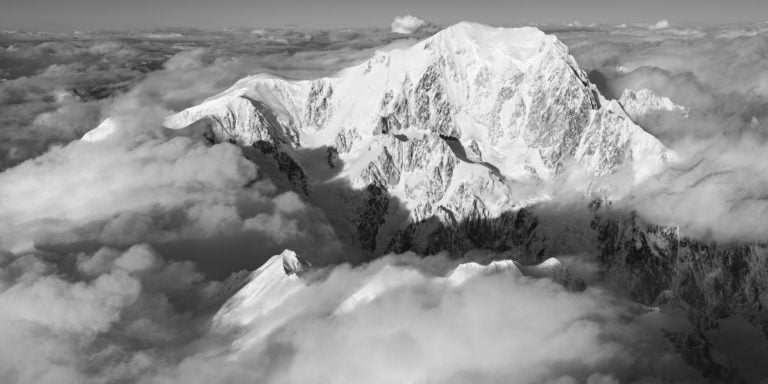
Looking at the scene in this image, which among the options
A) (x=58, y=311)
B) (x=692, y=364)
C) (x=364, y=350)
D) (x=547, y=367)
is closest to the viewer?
(x=547, y=367)

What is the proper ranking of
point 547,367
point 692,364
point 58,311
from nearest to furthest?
point 547,367 → point 692,364 → point 58,311

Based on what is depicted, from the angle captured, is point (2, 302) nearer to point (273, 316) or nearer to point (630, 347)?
point (273, 316)

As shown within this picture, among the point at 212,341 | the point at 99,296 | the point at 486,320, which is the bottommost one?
the point at 212,341

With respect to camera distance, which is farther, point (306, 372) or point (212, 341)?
point (212, 341)

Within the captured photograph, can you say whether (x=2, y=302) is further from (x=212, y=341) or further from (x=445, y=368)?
(x=445, y=368)

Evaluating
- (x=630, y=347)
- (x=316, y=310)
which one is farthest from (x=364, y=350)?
(x=630, y=347)

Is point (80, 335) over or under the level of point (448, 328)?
under

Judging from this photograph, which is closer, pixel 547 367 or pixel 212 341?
pixel 547 367

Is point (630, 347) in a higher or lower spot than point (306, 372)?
higher

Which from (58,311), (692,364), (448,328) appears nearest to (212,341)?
(58,311)
